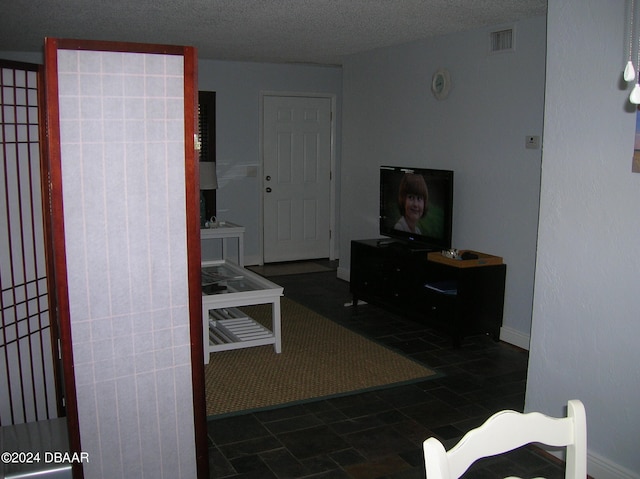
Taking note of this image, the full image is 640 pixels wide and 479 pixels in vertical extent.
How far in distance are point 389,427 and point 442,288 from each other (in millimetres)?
1585

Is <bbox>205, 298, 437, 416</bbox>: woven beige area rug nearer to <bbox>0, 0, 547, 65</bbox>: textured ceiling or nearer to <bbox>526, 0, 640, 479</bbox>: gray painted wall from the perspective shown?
<bbox>526, 0, 640, 479</bbox>: gray painted wall

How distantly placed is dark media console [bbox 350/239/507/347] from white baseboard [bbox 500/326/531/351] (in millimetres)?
57

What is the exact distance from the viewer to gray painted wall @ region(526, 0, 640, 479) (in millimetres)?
2576

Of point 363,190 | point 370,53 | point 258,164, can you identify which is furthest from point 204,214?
point 370,53

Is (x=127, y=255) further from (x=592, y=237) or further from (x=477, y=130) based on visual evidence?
(x=477, y=130)

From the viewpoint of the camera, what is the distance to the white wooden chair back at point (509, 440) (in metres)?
1.31

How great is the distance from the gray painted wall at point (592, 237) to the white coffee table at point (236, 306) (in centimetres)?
200

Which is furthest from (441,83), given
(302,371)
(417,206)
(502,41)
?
(302,371)

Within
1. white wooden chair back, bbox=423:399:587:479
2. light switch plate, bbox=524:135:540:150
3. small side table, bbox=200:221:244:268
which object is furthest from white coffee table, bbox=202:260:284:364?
white wooden chair back, bbox=423:399:587:479

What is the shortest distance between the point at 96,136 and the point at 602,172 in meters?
2.01

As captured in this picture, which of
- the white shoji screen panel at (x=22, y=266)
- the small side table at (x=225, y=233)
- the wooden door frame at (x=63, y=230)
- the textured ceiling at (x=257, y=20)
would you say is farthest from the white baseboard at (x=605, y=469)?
the small side table at (x=225, y=233)

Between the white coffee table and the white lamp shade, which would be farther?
the white lamp shade

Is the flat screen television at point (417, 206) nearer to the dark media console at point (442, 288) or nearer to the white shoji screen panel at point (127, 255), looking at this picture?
the dark media console at point (442, 288)

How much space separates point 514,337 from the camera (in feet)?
15.2
